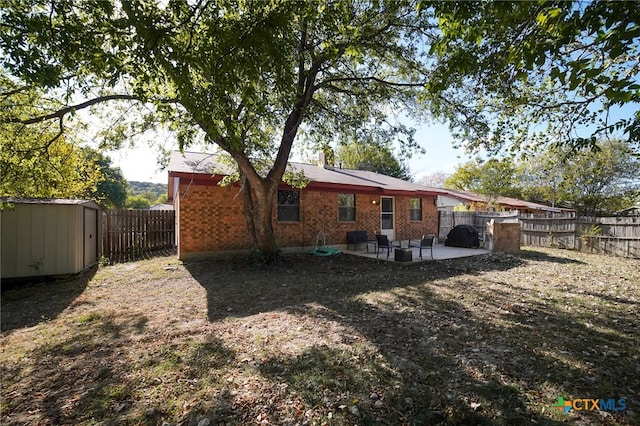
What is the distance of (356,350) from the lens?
359 cm

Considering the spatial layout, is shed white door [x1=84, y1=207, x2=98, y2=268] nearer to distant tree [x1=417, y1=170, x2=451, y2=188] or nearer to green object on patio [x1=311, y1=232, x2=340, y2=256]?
green object on patio [x1=311, y1=232, x2=340, y2=256]

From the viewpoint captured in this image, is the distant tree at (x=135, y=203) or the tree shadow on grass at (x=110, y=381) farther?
the distant tree at (x=135, y=203)

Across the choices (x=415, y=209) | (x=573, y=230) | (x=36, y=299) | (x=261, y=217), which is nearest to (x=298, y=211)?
(x=261, y=217)

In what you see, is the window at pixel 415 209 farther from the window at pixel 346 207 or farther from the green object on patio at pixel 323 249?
the green object on patio at pixel 323 249

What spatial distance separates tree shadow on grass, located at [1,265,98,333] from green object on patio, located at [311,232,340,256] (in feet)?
22.9

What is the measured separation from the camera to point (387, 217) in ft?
48.1

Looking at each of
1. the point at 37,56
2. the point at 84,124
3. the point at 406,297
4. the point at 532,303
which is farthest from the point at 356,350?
the point at 84,124

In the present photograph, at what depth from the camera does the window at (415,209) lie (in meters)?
15.6

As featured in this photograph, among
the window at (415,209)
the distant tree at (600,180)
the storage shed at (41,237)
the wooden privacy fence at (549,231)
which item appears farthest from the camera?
the distant tree at (600,180)

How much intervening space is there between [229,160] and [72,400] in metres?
8.41

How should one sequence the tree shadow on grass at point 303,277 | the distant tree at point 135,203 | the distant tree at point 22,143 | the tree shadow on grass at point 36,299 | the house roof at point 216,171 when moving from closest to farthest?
1. the tree shadow on grass at point 36,299
2. the tree shadow on grass at point 303,277
3. the distant tree at point 22,143
4. the house roof at point 216,171
5. the distant tree at point 135,203

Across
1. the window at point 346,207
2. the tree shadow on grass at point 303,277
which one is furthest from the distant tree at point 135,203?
the tree shadow on grass at point 303,277

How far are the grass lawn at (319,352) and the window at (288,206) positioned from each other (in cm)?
482

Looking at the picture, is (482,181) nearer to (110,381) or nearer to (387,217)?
(387,217)
